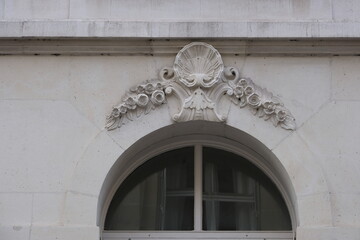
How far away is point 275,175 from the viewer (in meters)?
8.85

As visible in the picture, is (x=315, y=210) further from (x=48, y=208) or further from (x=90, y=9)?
(x=90, y=9)

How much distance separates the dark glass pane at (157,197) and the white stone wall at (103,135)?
29.0 inches

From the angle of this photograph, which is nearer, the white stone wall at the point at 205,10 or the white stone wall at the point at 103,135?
the white stone wall at the point at 103,135

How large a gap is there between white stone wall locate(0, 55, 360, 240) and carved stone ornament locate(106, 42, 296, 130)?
91 millimetres

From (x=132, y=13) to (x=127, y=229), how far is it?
7.14 feet

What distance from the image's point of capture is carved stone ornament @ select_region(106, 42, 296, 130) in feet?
27.4

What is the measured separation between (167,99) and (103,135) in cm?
71

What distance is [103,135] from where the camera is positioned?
834 cm

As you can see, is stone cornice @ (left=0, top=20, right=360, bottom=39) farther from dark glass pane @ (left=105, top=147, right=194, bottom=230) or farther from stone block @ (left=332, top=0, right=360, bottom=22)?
dark glass pane @ (left=105, top=147, right=194, bottom=230)

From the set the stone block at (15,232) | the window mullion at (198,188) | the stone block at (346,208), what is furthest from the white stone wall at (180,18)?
the stone block at (15,232)

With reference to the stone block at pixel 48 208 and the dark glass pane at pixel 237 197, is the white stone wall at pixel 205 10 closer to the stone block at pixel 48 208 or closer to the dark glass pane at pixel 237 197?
the dark glass pane at pixel 237 197

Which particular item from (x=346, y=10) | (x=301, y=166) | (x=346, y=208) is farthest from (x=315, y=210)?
(x=346, y=10)

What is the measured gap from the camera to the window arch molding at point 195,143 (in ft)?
27.6

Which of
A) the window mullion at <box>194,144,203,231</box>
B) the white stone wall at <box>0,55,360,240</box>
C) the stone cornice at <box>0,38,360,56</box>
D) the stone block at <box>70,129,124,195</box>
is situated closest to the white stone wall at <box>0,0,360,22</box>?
the stone cornice at <box>0,38,360,56</box>
